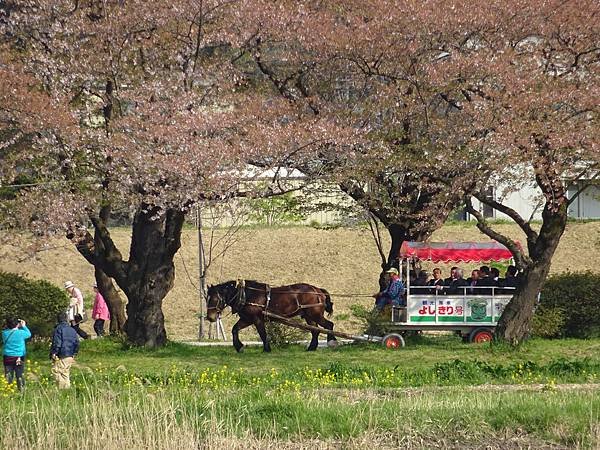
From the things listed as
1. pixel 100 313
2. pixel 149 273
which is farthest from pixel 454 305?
pixel 100 313

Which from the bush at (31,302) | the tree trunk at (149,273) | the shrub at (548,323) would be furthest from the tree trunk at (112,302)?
the shrub at (548,323)

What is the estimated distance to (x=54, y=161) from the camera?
62.7 feet

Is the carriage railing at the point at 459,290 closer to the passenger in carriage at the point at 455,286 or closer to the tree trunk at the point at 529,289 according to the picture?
the passenger in carriage at the point at 455,286

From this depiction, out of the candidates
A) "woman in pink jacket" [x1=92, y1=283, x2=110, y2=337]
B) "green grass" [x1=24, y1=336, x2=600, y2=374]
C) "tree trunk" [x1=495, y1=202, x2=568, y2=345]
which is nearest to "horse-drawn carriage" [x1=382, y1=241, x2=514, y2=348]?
"green grass" [x1=24, y1=336, x2=600, y2=374]

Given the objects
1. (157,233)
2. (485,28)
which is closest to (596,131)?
(485,28)

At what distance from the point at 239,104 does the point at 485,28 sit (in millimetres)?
4774

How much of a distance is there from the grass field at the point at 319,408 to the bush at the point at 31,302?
19.9ft

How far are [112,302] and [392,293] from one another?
7.19m

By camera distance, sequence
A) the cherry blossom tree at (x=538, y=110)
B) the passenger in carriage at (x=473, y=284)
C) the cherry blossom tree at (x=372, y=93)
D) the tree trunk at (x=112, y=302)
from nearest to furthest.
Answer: the cherry blossom tree at (x=538, y=110)
the cherry blossom tree at (x=372, y=93)
the passenger in carriage at (x=473, y=284)
the tree trunk at (x=112, y=302)

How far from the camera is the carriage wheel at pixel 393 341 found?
66.1 feet

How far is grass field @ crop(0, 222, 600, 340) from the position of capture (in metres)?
31.3

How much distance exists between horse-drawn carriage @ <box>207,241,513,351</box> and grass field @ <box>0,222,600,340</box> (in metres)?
8.25

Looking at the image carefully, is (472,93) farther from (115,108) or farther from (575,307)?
A: (115,108)

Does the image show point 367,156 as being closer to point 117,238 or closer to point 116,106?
point 116,106
